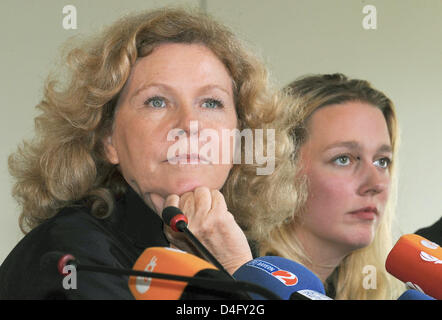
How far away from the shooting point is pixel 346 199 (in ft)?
4.99

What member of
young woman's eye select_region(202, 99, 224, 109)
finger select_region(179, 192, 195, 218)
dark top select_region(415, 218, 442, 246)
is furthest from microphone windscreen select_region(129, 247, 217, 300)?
dark top select_region(415, 218, 442, 246)

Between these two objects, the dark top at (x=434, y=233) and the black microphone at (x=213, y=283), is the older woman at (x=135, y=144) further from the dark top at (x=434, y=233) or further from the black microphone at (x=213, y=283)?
the dark top at (x=434, y=233)

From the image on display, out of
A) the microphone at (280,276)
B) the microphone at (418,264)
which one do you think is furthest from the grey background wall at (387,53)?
the microphone at (280,276)

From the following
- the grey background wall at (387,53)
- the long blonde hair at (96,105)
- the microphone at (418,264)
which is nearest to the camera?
the microphone at (418,264)

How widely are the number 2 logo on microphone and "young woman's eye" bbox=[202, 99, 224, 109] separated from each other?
0.42 meters

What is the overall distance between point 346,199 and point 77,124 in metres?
0.75

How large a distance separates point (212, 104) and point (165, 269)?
21.8 inches

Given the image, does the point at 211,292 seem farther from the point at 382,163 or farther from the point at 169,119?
the point at 382,163

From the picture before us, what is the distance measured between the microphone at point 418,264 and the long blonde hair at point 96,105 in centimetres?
43

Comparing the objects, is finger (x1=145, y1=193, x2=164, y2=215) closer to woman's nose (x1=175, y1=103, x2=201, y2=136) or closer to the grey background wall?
woman's nose (x1=175, y1=103, x2=201, y2=136)

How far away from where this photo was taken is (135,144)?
1.00 meters

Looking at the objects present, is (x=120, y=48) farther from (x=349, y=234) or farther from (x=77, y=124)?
(x=349, y=234)

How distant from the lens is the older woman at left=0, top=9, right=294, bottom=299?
95cm

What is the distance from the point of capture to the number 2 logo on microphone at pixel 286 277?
0.68m
